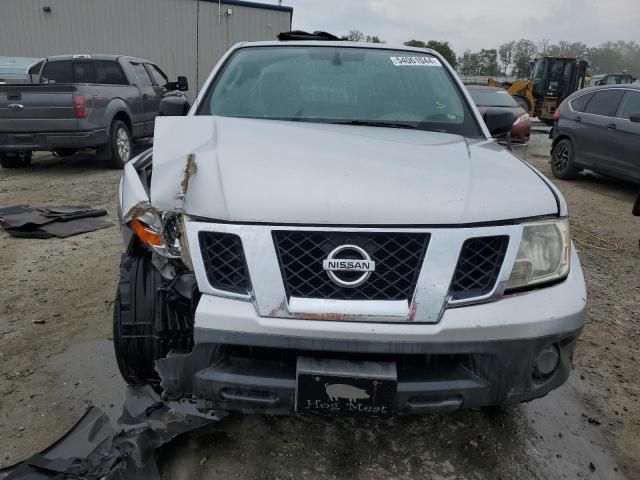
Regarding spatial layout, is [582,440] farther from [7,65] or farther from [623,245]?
[7,65]

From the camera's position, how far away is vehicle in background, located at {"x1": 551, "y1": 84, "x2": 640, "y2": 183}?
7.46 meters

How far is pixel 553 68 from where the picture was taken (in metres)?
22.6

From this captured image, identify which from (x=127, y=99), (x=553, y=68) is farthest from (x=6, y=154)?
(x=553, y=68)

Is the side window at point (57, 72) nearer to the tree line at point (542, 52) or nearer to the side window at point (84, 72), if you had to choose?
the side window at point (84, 72)

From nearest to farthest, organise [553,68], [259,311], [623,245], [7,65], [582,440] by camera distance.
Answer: [259,311] → [582,440] → [623,245] → [7,65] → [553,68]

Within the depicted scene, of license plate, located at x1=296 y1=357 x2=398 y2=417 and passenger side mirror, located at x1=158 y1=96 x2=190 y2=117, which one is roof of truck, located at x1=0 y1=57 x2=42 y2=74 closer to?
passenger side mirror, located at x1=158 y1=96 x2=190 y2=117

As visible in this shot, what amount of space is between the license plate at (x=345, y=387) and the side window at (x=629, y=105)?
7.67 metres

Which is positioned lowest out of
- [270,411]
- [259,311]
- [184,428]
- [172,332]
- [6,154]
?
[6,154]

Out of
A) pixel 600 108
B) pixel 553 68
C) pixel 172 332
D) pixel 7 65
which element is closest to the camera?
pixel 172 332

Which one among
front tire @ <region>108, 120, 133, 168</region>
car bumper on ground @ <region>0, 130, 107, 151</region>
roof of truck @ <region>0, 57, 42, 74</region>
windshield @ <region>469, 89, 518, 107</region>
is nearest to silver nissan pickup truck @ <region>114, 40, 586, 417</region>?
car bumper on ground @ <region>0, 130, 107, 151</region>

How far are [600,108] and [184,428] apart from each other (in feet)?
27.6

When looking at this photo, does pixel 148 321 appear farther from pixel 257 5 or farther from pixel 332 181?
pixel 257 5

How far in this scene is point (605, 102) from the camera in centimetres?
812

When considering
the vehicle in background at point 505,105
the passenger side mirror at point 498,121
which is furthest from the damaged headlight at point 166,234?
the vehicle in background at point 505,105
